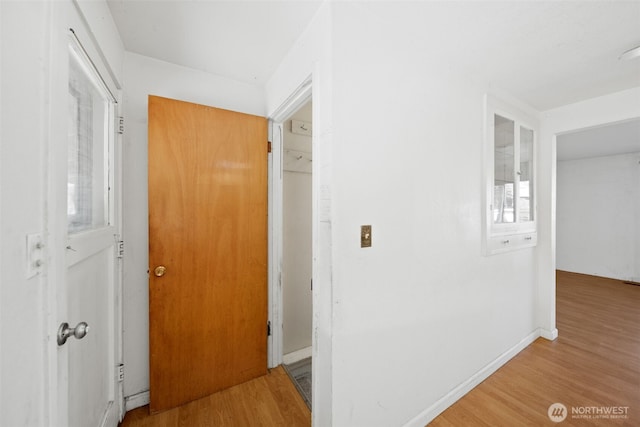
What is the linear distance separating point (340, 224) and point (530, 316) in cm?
263

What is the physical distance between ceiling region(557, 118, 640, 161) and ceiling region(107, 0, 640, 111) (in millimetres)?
1941

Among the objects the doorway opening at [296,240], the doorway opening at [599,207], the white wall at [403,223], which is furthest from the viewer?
the doorway opening at [599,207]

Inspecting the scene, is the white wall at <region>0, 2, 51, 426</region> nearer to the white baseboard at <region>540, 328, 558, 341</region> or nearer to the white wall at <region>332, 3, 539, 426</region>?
the white wall at <region>332, 3, 539, 426</region>

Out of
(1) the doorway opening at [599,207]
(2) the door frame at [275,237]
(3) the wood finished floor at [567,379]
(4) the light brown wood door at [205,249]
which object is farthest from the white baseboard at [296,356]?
(1) the doorway opening at [599,207]

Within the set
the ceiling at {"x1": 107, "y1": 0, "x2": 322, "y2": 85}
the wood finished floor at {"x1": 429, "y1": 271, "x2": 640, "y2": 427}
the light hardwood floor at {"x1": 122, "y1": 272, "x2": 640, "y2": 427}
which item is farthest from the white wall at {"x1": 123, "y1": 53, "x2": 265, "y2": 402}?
the wood finished floor at {"x1": 429, "y1": 271, "x2": 640, "y2": 427}

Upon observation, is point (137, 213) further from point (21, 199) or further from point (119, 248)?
point (21, 199)

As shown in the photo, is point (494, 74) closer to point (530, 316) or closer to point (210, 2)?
point (210, 2)

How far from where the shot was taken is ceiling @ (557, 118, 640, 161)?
329 centimetres

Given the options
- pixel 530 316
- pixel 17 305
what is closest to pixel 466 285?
pixel 530 316

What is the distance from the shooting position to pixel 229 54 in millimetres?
1588

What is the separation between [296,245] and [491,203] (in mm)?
1719

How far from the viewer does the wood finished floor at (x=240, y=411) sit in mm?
1473

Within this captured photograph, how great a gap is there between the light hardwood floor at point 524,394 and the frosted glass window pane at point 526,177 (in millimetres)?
1312

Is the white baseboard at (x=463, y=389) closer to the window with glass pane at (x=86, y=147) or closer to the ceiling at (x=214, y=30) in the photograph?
the window with glass pane at (x=86, y=147)
